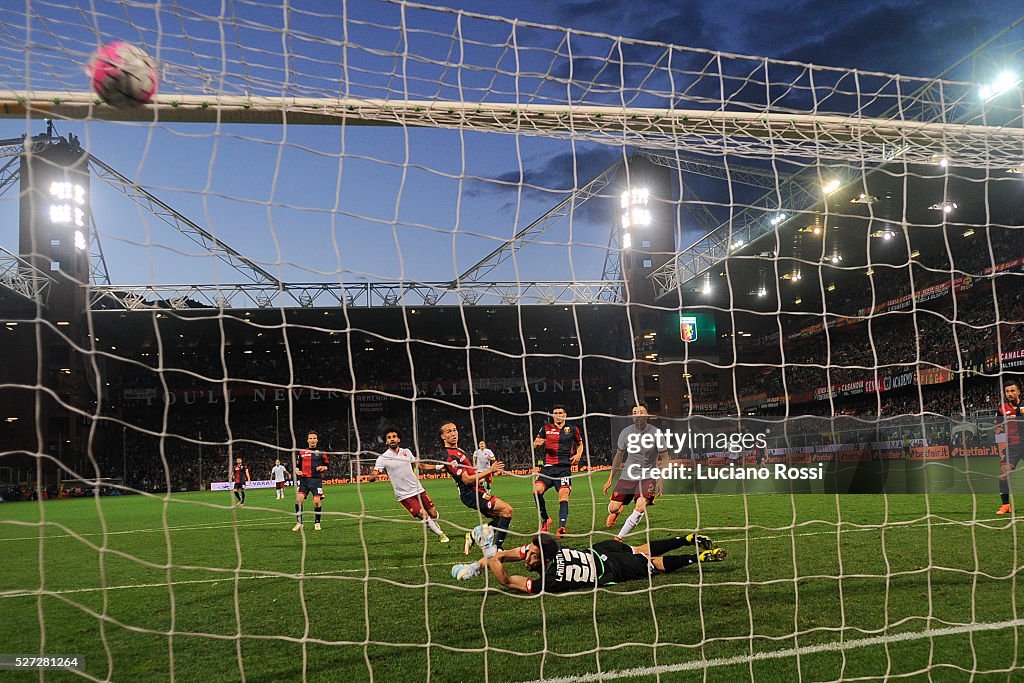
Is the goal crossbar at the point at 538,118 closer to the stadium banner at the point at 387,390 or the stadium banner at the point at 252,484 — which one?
the stadium banner at the point at 387,390

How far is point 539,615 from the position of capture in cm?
499

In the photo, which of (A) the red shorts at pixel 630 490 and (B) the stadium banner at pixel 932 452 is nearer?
(A) the red shorts at pixel 630 490

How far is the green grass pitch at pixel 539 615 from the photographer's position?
381 centimetres

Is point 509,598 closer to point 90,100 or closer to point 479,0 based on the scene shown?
point 90,100

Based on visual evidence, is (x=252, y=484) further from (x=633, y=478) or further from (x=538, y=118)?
(x=538, y=118)

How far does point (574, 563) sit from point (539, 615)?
0.48 metres

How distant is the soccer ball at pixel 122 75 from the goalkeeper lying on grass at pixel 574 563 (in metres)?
3.48

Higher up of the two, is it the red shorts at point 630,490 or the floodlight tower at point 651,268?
the floodlight tower at point 651,268

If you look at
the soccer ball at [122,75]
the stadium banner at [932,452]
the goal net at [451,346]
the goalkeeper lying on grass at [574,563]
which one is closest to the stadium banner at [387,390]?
the stadium banner at [932,452]

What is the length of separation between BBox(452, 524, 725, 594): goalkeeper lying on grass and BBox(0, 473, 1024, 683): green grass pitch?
0.43 feet

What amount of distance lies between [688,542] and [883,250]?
24.2 m

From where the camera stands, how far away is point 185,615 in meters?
5.41

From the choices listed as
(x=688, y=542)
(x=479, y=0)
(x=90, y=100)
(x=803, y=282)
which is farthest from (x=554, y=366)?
(x=90, y=100)

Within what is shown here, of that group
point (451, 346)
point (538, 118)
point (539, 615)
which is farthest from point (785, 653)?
point (451, 346)
